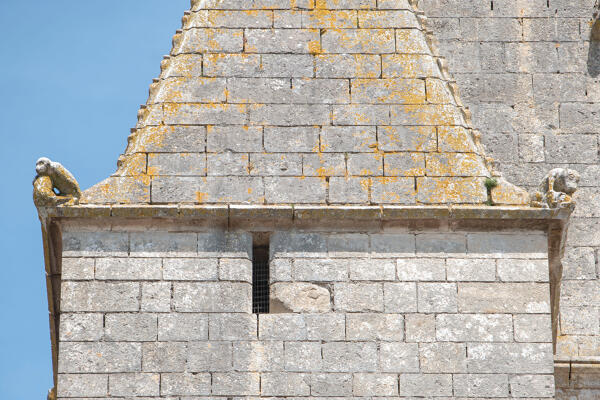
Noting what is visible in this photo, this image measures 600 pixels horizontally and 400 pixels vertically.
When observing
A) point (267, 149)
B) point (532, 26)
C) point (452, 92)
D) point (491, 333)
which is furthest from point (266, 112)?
point (532, 26)

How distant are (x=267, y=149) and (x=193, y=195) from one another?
0.82m

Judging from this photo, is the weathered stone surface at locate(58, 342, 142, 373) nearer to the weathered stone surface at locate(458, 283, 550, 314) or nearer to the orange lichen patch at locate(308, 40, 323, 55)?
the weathered stone surface at locate(458, 283, 550, 314)

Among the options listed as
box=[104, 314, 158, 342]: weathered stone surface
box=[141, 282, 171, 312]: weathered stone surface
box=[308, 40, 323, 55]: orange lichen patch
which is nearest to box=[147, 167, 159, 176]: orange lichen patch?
box=[141, 282, 171, 312]: weathered stone surface

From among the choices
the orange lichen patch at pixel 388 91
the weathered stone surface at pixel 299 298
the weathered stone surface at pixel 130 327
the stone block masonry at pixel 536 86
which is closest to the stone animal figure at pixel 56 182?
the weathered stone surface at pixel 130 327

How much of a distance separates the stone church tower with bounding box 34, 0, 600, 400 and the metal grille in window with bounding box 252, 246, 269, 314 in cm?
2

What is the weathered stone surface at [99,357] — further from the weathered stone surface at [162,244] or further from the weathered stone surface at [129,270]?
the weathered stone surface at [162,244]

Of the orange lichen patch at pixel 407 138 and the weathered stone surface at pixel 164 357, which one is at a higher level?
the orange lichen patch at pixel 407 138

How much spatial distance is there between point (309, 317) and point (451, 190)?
1.77 metres

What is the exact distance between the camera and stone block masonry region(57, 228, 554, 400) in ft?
51.5

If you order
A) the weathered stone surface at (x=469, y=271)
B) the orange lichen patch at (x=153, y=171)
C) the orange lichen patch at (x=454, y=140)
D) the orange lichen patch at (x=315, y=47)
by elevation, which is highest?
the orange lichen patch at (x=315, y=47)

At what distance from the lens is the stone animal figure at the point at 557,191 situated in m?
16.5

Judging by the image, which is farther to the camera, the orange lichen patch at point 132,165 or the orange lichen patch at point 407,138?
the orange lichen patch at point 407,138

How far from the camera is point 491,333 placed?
629 inches

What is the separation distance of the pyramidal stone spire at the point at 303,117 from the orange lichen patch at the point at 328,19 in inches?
0.5
